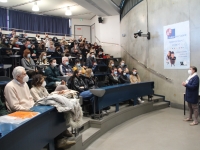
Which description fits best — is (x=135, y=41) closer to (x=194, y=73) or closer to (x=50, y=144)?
(x=194, y=73)

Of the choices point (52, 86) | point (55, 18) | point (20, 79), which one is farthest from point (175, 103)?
point (55, 18)

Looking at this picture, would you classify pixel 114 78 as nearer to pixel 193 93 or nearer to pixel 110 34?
pixel 193 93

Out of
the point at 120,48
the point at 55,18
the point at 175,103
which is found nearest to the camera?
the point at 175,103

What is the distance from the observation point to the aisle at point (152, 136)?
336 centimetres

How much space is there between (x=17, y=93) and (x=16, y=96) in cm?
4

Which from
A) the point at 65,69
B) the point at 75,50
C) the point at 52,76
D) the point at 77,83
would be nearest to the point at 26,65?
the point at 52,76

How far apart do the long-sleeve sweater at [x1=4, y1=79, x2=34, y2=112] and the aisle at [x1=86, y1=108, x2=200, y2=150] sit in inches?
56.0

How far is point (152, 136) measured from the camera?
151 inches

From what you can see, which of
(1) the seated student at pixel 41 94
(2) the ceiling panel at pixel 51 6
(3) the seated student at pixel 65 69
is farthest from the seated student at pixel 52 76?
(2) the ceiling panel at pixel 51 6

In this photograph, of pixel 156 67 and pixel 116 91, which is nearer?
pixel 116 91

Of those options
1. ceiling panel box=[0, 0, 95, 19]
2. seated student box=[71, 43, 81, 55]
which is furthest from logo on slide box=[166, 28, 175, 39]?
ceiling panel box=[0, 0, 95, 19]

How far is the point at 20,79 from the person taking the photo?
8.34 ft

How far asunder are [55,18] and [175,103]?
34.0ft

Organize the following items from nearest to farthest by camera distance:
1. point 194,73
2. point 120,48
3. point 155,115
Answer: point 194,73 < point 155,115 < point 120,48
